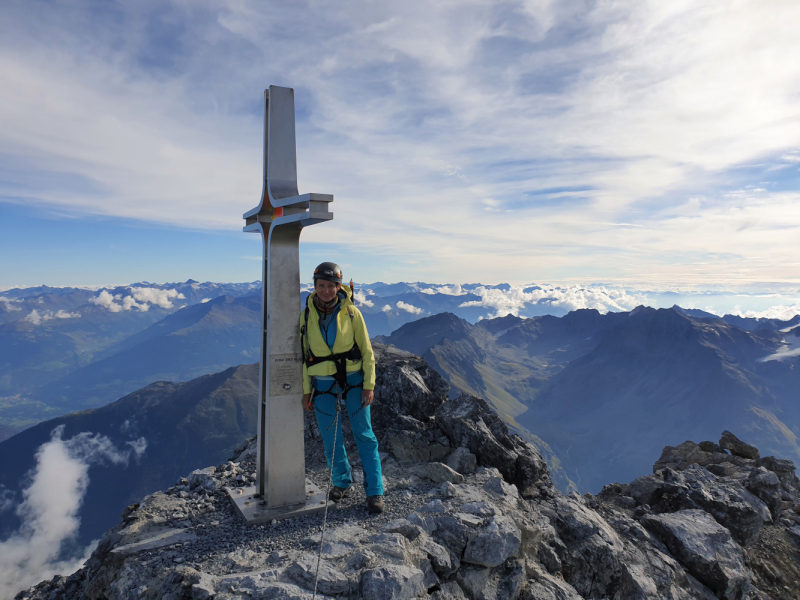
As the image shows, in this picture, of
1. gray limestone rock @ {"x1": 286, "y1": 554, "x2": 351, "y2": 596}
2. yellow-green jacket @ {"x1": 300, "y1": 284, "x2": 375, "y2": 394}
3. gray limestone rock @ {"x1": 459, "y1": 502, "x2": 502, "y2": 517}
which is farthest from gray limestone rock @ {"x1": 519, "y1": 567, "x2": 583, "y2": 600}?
yellow-green jacket @ {"x1": 300, "y1": 284, "x2": 375, "y2": 394}

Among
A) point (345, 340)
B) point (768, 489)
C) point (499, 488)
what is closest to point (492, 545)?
point (499, 488)

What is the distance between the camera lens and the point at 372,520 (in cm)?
850

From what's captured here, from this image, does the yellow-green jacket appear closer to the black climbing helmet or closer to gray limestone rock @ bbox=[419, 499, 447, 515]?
the black climbing helmet

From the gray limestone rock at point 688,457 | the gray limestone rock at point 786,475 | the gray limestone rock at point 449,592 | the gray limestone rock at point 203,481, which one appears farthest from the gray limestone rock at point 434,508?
the gray limestone rock at point 786,475

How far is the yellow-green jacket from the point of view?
8.73 meters

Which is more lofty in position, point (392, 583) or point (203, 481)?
point (392, 583)

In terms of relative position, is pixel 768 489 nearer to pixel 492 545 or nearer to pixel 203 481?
pixel 492 545

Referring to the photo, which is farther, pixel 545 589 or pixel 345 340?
pixel 345 340

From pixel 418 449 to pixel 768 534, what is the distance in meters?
12.1

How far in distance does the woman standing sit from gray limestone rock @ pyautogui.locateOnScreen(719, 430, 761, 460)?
2022cm

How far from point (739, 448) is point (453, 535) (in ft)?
67.6

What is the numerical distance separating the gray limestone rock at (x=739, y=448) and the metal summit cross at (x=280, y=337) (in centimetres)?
2146

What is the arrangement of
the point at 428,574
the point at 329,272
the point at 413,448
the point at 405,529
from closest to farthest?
the point at 428,574 → the point at 405,529 → the point at 329,272 → the point at 413,448

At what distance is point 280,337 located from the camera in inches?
370
